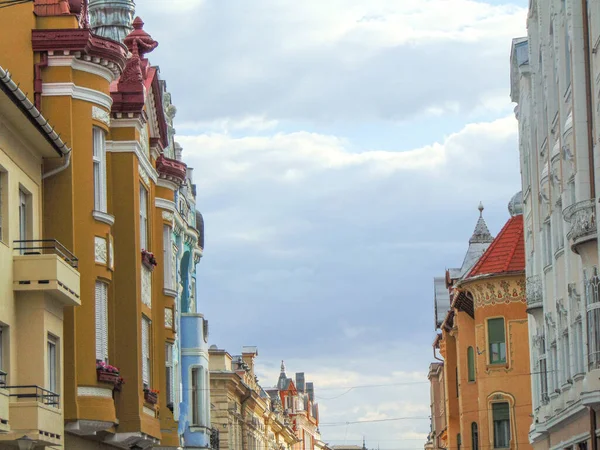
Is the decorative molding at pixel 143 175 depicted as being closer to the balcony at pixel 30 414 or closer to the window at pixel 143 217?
the window at pixel 143 217

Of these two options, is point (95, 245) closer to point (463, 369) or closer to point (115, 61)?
point (115, 61)

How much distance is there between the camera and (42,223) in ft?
102

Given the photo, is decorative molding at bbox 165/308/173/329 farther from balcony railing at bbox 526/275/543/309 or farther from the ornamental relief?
the ornamental relief

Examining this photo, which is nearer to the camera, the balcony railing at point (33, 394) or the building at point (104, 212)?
the balcony railing at point (33, 394)

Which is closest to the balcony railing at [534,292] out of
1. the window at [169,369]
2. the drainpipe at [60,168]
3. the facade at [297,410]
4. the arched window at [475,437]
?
the window at [169,369]

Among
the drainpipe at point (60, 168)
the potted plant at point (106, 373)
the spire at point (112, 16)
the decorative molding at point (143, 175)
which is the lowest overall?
the potted plant at point (106, 373)

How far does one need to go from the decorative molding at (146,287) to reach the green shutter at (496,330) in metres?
25.6

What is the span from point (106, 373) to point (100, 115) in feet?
Result: 19.6

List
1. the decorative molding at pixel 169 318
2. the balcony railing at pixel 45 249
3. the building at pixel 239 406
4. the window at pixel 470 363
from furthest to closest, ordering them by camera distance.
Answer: the building at pixel 239 406
the window at pixel 470 363
the decorative molding at pixel 169 318
the balcony railing at pixel 45 249

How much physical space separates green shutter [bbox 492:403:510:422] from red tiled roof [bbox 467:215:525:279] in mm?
5704

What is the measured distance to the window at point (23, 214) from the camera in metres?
28.8

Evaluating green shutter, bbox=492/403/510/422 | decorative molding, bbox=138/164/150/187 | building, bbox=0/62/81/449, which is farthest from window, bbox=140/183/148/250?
green shutter, bbox=492/403/510/422

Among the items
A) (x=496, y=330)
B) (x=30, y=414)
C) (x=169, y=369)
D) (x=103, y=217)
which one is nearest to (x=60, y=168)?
(x=103, y=217)

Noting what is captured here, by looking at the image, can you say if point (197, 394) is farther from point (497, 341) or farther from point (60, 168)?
point (60, 168)
